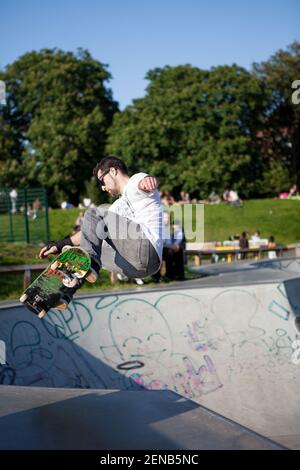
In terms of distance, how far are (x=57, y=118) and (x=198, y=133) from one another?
33.7 ft

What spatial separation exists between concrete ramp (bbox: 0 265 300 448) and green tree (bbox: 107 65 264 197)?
2928 centimetres

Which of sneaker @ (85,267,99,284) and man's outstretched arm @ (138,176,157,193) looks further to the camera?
sneaker @ (85,267,99,284)

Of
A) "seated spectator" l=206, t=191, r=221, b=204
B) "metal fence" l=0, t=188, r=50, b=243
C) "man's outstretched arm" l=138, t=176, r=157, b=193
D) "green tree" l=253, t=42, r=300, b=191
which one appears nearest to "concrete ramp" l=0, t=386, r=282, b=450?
"man's outstretched arm" l=138, t=176, r=157, b=193

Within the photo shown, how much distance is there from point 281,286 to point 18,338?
4550 mm

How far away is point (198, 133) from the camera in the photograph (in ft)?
131

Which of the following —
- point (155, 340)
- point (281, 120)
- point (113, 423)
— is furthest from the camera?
point (281, 120)

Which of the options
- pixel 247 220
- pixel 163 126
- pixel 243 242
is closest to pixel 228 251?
pixel 243 242

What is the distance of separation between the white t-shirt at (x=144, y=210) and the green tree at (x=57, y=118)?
36809 millimetres

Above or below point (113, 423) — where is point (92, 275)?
above

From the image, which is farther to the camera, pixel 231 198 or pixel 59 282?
pixel 231 198

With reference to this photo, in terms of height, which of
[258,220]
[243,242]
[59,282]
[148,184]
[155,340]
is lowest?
[155,340]

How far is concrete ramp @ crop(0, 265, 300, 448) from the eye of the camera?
8508mm

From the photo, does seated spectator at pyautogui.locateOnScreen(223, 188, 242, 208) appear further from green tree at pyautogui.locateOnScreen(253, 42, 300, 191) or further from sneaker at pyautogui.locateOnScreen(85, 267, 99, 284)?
sneaker at pyautogui.locateOnScreen(85, 267, 99, 284)

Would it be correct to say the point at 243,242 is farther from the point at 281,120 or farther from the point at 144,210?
the point at 281,120
